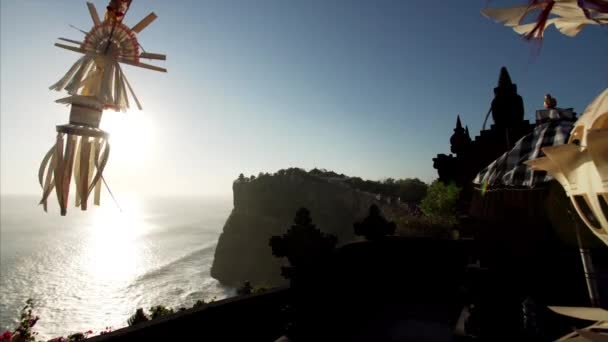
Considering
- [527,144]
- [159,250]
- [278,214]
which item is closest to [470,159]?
[527,144]

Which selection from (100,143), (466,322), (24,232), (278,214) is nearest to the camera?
(100,143)

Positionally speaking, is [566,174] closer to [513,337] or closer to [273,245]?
[273,245]

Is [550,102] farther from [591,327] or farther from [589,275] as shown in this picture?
[591,327]

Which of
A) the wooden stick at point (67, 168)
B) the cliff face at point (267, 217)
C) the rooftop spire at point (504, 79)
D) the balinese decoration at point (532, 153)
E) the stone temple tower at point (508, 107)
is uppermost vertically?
the rooftop spire at point (504, 79)

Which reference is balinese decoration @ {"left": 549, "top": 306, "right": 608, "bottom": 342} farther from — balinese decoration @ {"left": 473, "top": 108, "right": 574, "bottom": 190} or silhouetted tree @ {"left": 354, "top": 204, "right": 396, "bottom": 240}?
silhouetted tree @ {"left": 354, "top": 204, "right": 396, "bottom": 240}

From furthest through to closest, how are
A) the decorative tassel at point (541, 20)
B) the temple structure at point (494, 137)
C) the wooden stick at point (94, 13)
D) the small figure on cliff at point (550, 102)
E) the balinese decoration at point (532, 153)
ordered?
the temple structure at point (494, 137) < the small figure on cliff at point (550, 102) < the balinese decoration at point (532, 153) < the wooden stick at point (94, 13) < the decorative tassel at point (541, 20)

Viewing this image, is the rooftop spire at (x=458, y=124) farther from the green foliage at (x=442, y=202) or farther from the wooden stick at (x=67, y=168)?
the wooden stick at (x=67, y=168)

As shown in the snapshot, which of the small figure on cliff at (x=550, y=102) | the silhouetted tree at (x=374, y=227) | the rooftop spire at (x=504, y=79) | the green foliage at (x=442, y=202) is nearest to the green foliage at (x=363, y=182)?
the green foliage at (x=442, y=202)
